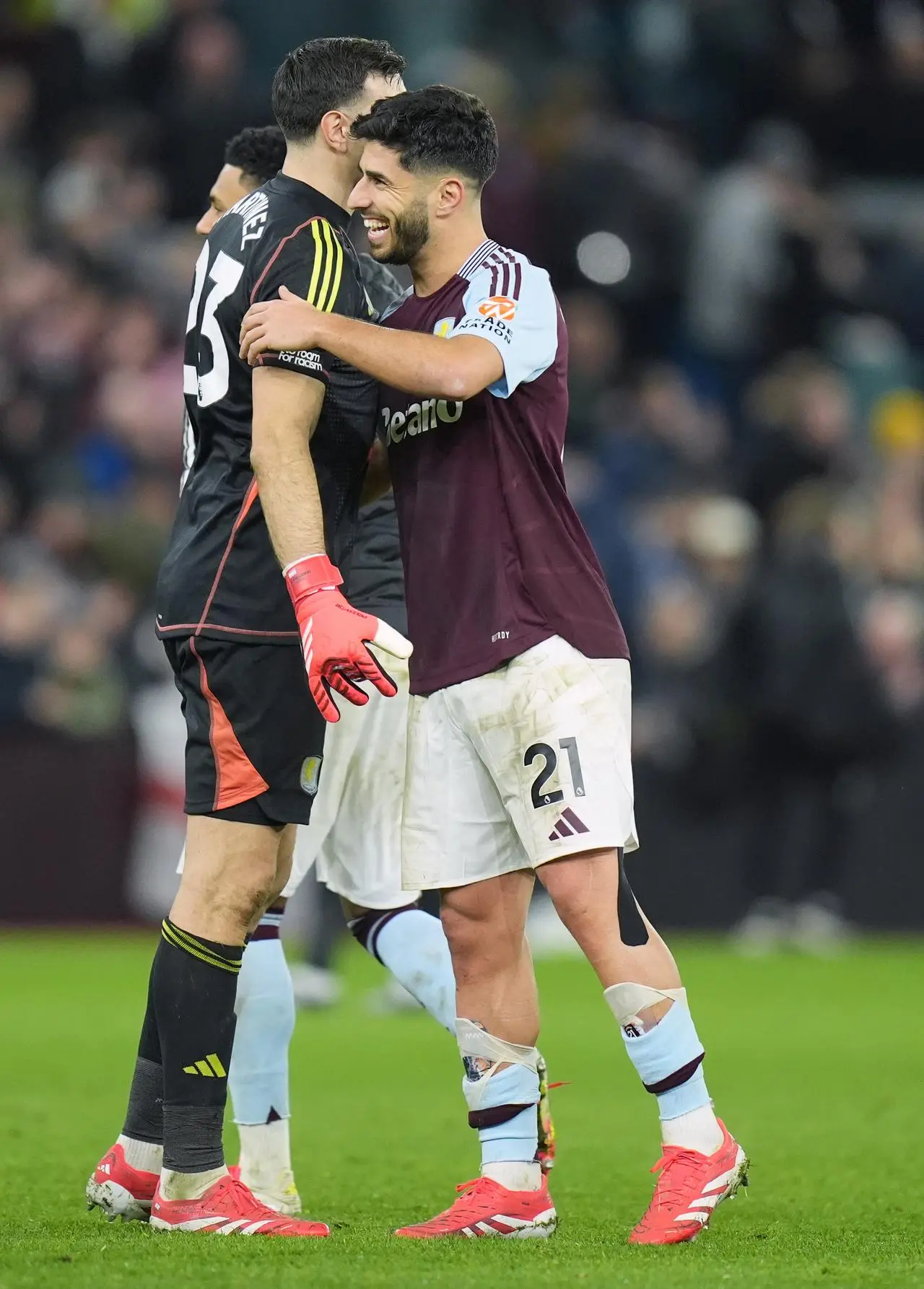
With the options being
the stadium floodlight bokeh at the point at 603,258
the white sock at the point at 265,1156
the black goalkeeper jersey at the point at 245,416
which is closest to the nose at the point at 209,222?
the black goalkeeper jersey at the point at 245,416

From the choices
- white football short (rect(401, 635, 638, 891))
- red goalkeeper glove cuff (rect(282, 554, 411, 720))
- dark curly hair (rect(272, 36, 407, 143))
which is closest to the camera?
red goalkeeper glove cuff (rect(282, 554, 411, 720))

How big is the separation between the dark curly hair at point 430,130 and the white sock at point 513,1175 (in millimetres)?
2122

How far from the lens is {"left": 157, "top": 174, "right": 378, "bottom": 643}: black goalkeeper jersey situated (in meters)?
4.54

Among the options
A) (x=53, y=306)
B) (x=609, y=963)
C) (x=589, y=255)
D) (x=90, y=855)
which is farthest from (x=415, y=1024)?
(x=589, y=255)

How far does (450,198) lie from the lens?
4602 millimetres

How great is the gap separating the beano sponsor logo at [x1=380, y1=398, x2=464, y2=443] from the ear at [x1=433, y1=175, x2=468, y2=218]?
1.33 ft

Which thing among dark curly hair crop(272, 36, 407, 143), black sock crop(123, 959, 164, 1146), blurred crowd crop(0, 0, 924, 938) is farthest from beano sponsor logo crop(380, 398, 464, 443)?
blurred crowd crop(0, 0, 924, 938)

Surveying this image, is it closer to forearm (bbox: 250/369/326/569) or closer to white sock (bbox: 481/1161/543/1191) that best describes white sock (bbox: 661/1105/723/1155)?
white sock (bbox: 481/1161/543/1191)

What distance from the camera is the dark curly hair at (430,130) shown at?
14.8ft

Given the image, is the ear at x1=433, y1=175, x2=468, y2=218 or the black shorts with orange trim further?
the ear at x1=433, y1=175, x2=468, y2=218

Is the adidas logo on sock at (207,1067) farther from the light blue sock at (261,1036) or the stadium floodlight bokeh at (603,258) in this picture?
the stadium floodlight bokeh at (603,258)

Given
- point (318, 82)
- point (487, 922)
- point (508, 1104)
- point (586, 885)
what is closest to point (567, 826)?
point (586, 885)

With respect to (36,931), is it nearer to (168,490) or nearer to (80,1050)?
(168,490)

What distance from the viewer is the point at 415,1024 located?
8969mm
